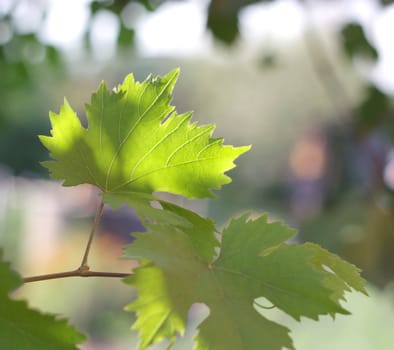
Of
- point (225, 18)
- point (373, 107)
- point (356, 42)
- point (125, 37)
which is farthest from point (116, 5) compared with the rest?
point (373, 107)

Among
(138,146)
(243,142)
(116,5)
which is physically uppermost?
(138,146)

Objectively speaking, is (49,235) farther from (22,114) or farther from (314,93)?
(314,93)

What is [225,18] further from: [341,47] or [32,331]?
[32,331]

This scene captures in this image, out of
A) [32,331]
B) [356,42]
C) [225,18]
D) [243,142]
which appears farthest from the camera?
[243,142]

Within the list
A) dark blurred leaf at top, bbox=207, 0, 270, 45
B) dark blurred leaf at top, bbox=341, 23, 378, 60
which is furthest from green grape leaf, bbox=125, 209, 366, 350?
dark blurred leaf at top, bbox=341, 23, 378, 60

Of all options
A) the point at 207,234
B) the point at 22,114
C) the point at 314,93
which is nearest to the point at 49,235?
the point at 22,114

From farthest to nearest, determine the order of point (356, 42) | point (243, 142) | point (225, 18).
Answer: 1. point (243, 142)
2. point (356, 42)
3. point (225, 18)
